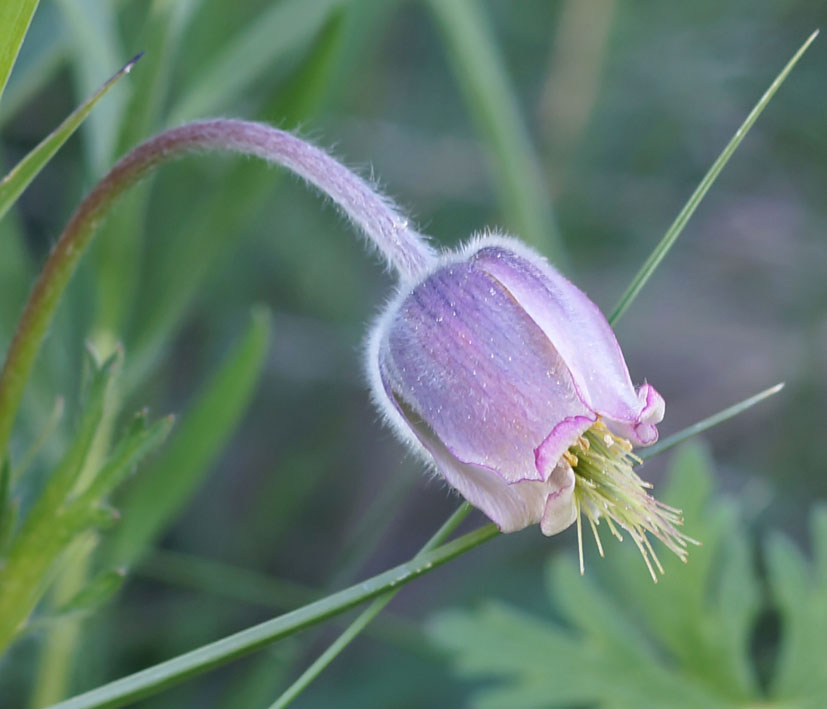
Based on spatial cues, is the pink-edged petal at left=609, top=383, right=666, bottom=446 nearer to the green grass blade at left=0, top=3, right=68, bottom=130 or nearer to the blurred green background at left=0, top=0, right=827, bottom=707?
the blurred green background at left=0, top=0, right=827, bottom=707

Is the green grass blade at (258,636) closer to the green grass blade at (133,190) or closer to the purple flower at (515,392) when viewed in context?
the purple flower at (515,392)

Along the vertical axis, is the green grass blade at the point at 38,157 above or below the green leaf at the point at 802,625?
above

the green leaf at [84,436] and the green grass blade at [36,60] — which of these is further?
the green grass blade at [36,60]

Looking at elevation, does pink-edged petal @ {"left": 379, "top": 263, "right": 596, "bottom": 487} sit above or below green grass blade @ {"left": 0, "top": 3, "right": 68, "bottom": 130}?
below

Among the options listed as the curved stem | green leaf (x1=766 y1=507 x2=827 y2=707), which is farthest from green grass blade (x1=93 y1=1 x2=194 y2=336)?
green leaf (x1=766 y1=507 x2=827 y2=707)

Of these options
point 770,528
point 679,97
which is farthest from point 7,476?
point 679,97

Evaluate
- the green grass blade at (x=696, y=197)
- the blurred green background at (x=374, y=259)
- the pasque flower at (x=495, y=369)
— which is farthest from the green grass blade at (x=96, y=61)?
the green grass blade at (x=696, y=197)
